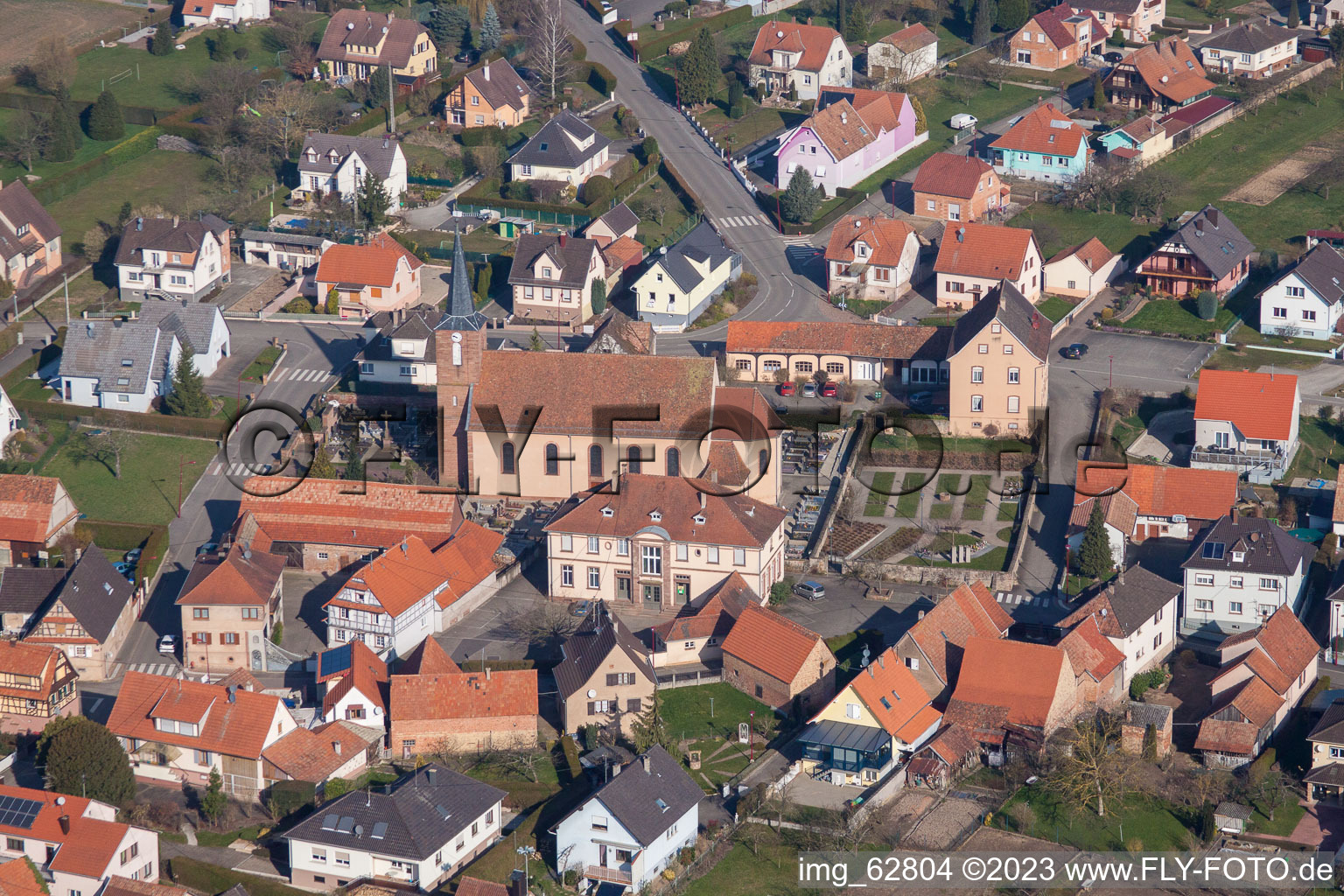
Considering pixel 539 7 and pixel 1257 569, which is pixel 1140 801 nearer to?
pixel 1257 569

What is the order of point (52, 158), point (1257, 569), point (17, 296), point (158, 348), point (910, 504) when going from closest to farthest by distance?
point (1257, 569) < point (910, 504) < point (158, 348) < point (17, 296) < point (52, 158)

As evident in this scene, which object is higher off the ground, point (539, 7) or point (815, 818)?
point (539, 7)

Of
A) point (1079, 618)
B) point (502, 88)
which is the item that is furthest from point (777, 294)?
point (1079, 618)

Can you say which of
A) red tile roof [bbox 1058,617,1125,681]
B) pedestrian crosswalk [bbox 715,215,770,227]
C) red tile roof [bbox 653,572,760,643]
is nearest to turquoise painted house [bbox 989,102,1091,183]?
pedestrian crosswalk [bbox 715,215,770,227]

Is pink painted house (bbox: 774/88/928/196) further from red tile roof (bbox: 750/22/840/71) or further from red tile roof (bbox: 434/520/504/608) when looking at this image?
red tile roof (bbox: 434/520/504/608)

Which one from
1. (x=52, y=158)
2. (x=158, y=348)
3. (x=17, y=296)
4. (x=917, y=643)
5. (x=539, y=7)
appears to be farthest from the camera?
(x=539, y=7)

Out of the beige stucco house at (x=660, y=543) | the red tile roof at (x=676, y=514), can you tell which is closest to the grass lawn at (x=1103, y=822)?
the beige stucco house at (x=660, y=543)

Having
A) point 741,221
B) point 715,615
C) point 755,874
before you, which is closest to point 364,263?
point 741,221
